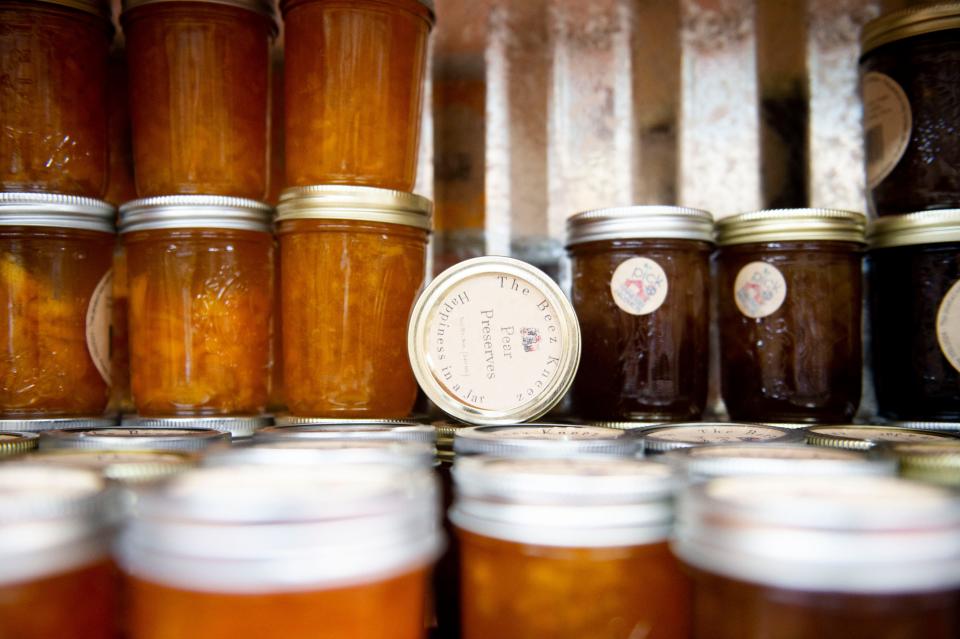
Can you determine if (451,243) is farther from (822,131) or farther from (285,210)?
(822,131)

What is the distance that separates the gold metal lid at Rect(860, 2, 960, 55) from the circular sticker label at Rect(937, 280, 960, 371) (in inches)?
16.7

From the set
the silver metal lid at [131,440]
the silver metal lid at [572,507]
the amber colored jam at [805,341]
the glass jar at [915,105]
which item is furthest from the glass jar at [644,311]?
the silver metal lid at [131,440]

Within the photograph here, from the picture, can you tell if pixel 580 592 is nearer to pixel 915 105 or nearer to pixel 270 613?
pixel 270 613

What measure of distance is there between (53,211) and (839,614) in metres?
1.23

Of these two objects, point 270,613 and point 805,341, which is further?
point 805,341

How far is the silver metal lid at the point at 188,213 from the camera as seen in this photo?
49.9 inches

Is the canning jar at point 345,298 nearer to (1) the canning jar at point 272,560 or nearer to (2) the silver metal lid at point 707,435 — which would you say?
(2) the silver metal lid at point 707,435

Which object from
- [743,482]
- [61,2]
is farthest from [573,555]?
[61,2]

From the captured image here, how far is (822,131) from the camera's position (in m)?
1.62

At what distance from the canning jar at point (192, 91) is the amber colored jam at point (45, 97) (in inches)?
3.3

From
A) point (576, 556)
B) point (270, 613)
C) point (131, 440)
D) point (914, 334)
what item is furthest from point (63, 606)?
point (914, 334)

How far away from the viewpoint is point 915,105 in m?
1.33

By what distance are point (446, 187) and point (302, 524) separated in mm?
1179

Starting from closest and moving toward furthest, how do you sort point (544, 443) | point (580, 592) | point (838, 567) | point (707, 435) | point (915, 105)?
point (838, 567), point (580, 592), point (544, 443), point (707, 435), point (915, 105)
